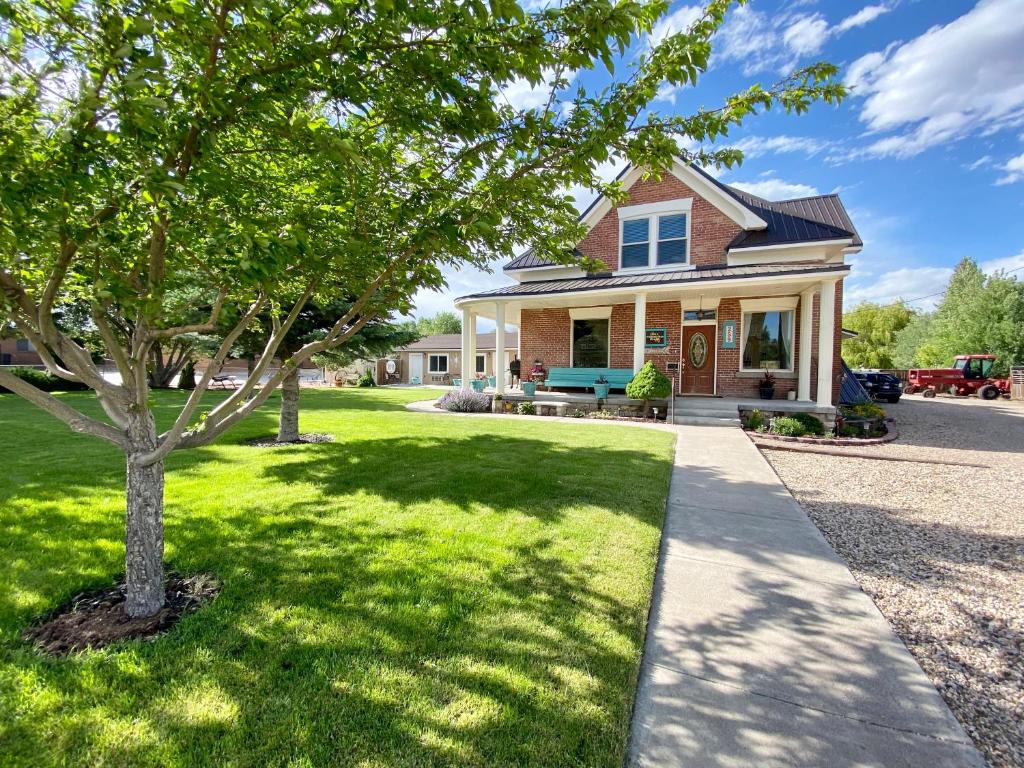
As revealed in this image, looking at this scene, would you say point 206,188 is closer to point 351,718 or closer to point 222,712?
point 222,712

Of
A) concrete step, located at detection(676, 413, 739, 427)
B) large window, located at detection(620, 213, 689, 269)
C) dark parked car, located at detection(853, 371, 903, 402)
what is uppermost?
large window, located at detection(620, 213, 689, 269)

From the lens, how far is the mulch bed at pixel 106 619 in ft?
8.19

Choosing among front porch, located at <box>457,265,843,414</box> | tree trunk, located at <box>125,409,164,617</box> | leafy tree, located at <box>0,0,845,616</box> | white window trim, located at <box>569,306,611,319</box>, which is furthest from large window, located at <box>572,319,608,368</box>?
tree trunk, located at <box>125,409,164,617</box>

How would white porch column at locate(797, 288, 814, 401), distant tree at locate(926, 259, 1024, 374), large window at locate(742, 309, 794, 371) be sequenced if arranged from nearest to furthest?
white porch column at locate(797, 288, 814, 401) < large window at locate(742, 309, 794, 371) < distant tree at locate(926, 259, 1024, 374)

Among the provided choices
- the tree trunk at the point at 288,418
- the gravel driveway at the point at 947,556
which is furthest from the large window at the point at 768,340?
the tree trunk at the point at 288,418

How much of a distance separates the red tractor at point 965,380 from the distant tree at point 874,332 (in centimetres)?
2139

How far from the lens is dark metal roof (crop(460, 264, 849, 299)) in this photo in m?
10.9

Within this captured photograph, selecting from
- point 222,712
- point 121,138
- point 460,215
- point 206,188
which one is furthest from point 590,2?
point 222,712

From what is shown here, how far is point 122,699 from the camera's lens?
6.70ft

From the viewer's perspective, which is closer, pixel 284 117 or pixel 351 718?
pixel 351 718

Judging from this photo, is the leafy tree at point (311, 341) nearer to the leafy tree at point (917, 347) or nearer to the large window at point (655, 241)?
the large window at point (655, 241)

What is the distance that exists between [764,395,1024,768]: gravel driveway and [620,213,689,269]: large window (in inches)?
315

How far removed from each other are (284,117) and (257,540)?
329 cm

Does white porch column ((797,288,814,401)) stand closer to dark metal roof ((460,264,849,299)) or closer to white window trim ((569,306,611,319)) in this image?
dark metal roof ((460,264,849,299))
